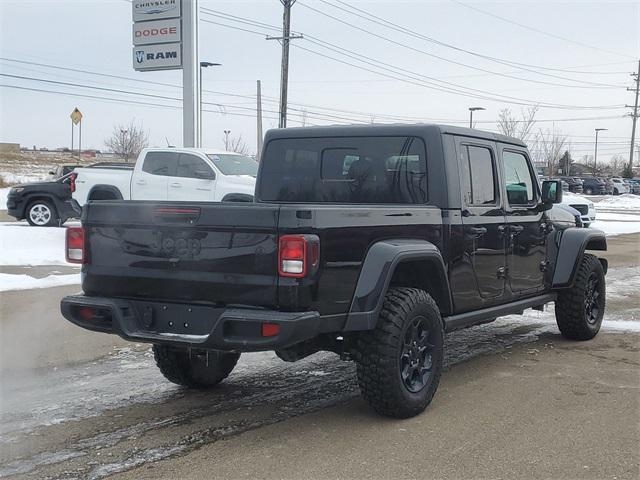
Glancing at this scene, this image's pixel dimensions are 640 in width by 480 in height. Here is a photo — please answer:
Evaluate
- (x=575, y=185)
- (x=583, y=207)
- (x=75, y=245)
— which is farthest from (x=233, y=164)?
(x=575, y=185)

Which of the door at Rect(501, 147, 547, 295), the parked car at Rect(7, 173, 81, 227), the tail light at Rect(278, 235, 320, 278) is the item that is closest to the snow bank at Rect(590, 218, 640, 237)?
the parked car at Rect(7, 173, 81, 227)

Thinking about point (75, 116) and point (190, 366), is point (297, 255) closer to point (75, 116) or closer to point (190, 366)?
point (190, 366)

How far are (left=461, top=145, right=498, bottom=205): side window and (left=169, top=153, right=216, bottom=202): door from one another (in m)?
8.39

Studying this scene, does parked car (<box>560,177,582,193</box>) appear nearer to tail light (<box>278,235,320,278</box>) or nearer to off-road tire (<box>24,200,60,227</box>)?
off-road tire (<box>24,200,60,227</box>)

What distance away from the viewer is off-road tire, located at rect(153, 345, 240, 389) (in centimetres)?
541

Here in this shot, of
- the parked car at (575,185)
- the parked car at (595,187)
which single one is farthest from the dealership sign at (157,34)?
the parked car at (595,187)

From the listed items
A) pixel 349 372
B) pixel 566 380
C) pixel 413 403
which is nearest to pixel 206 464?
pixel 413 403

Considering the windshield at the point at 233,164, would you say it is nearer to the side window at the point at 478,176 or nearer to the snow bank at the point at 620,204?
the side window at the point at 478,176

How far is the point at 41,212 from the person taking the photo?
Result: 17953 mm

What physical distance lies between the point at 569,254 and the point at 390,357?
10.4 ft

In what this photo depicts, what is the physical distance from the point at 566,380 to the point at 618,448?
153cm

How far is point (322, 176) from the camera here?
19.4ft

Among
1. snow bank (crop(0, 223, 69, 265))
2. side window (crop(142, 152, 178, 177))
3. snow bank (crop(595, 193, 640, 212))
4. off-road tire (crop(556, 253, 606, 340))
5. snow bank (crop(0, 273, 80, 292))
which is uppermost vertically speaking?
side window (crop(142, 152, 178, 177))

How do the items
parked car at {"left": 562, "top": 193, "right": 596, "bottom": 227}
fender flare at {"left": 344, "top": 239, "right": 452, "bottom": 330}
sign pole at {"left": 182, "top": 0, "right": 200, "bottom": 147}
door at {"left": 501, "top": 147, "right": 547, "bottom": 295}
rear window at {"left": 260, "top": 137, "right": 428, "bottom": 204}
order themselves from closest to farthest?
fender flare at {"left": 344, "top": 239, "right": 452, "bottom": 330} → rear window at {"left": 260, "top": 137, "right": 428, "bottom": 204} → door at {"left": 501, "top": 147, "right": 547, "bottom": 295} → sign pole at {"left": 182, "top": 0, "right": 200, "bottom": 147} → parked car at {"left": 562, "top": 193, "right": 596, "bottom": 227}
